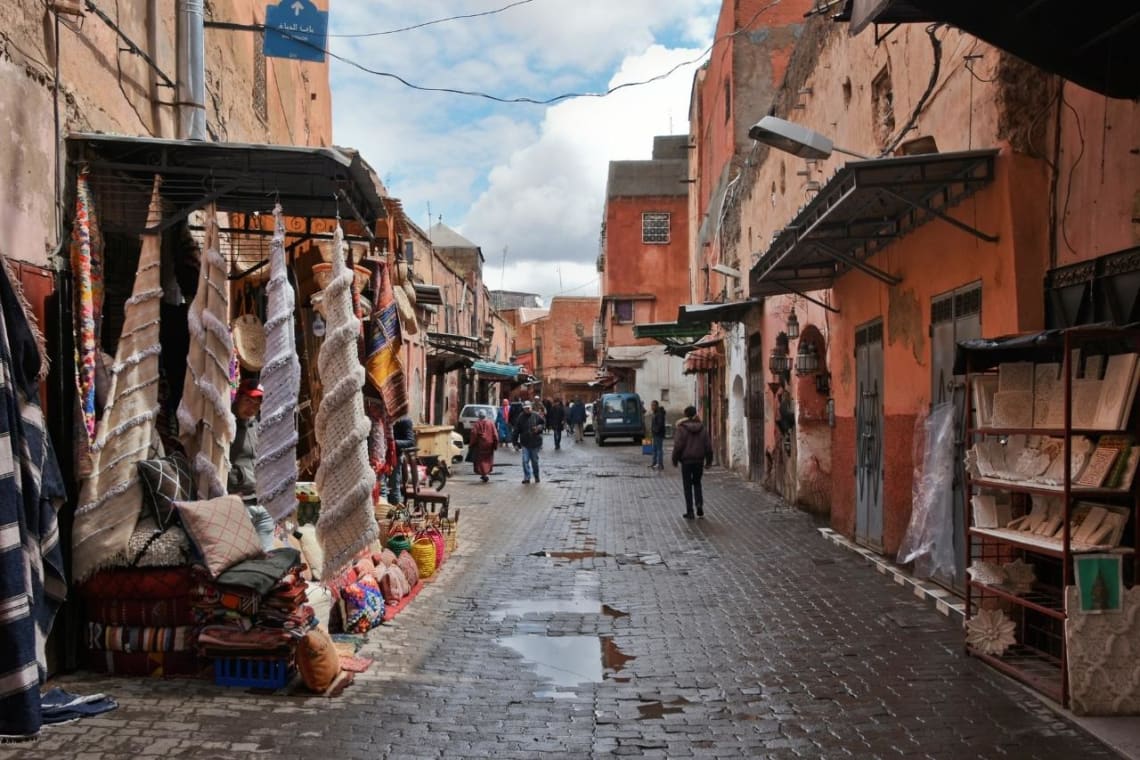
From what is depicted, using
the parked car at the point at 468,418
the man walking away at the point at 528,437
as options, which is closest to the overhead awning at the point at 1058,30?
the man walking away at the point at 528,437

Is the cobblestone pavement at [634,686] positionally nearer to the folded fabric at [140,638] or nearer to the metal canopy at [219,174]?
the folded fabric at [140,638]

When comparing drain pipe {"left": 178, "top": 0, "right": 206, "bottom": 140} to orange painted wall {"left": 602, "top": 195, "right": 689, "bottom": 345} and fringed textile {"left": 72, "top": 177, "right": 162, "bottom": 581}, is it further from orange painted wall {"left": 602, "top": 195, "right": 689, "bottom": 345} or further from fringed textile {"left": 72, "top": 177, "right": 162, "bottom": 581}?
orange painted wall {"left": 602, "top": 195, "right": 689, "bottom": 345}

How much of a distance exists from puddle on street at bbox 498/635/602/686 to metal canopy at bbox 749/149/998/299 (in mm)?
3965

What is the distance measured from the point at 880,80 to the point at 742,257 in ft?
35.5

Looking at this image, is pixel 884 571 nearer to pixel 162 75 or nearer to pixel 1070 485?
pixel 1070 485

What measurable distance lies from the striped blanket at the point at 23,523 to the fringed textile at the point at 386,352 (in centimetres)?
257

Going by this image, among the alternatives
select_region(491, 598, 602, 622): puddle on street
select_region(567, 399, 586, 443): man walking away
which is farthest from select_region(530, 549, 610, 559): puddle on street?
select_region(567, 399, 586, 443): man walking away

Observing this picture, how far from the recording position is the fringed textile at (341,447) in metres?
5.97

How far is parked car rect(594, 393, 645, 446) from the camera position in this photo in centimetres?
3750

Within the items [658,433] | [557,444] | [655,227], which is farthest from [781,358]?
[655,227]

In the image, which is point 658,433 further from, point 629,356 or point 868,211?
point 629,356

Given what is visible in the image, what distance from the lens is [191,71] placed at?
24.7 ft

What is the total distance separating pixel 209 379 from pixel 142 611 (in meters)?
1.48

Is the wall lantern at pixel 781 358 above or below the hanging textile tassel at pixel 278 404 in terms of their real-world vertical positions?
above
